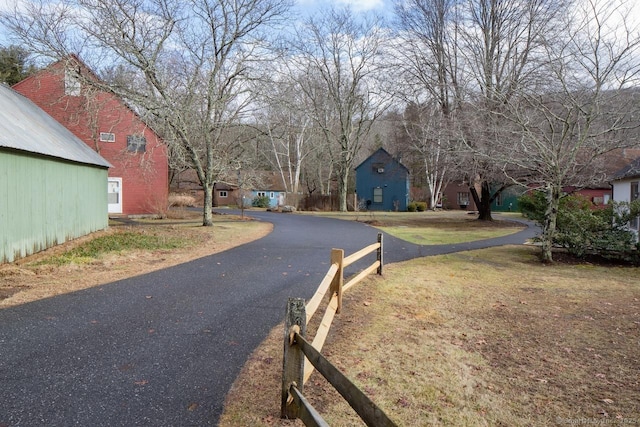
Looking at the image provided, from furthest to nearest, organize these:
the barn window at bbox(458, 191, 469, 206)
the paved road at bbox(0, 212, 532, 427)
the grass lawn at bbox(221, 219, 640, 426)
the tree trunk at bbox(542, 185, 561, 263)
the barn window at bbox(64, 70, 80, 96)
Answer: the barn window at bbox(458, 191, 469, 206), the barn window at bbox(64, 70, 80, 96), the tree trunk at bbox(542, 185, 561, 263), the grass lawn at bbox(221, 219, 640, 426), the paved road at bbox(0, 212, 532, 427)

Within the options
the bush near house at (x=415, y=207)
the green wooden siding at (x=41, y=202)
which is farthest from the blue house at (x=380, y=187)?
the green wooden siding at (x=41, y=202)

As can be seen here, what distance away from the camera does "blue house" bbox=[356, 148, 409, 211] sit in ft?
147

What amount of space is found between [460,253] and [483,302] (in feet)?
20.8

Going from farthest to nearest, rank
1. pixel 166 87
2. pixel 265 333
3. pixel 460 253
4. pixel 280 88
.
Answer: pixel 280 88
pixel 166 87
pixel 460 253
pixel 265 333

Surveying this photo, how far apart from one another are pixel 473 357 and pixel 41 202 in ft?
35.3

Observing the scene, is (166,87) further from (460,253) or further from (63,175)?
(460,253)

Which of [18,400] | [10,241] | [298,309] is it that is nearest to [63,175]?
[10,241]

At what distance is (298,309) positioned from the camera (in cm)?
337

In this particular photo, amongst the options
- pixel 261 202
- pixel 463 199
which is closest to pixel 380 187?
pixel 463 199

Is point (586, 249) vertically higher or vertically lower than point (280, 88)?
lower

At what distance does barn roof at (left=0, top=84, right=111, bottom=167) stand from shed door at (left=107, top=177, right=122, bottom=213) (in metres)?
8.42

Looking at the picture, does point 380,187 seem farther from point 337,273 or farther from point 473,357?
point 473,357

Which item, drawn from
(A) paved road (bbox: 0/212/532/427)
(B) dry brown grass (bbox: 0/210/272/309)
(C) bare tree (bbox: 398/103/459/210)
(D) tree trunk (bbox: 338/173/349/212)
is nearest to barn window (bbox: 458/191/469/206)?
(D) tree trunk (bbox: 338/173/349/212)

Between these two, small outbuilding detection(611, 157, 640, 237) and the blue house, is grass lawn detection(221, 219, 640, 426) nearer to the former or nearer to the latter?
small outbuilding detection(611, 157, 640, 237)
